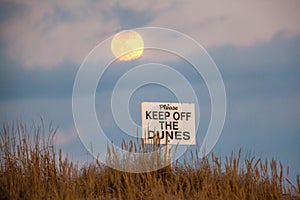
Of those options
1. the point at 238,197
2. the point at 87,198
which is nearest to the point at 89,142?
the point at 87,198

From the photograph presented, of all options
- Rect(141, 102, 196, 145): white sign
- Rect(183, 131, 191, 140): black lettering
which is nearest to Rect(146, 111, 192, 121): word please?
Rect(141, 102, 196, 145): white sign

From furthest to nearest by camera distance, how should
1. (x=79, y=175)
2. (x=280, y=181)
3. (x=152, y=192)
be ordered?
1. (x=79, y=175)
2. (x=280, y=181)
3. (x=152, y=192)

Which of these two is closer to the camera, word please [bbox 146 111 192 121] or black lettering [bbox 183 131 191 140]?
word please [bbox 146 111 192 121]

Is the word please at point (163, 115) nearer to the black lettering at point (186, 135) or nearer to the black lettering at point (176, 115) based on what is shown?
the black lettering at point (176, 115)

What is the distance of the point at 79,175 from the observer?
24.6 feet

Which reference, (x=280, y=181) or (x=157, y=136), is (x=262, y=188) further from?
Answer: (x=157, y=136)

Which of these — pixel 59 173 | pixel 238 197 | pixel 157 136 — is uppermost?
pixel 157 136

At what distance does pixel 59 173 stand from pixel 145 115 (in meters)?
1.36

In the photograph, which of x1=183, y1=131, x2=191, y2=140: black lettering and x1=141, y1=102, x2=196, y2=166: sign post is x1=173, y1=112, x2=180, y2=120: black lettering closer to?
x1=141, y1=102, x2=196, y2=166: sign post

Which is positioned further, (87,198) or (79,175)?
(79,175)

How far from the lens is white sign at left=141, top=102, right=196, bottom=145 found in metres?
7.48

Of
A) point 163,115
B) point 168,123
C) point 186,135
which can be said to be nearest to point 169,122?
point 168,123

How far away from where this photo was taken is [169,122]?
24.7 feet

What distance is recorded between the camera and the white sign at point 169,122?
7.48m
